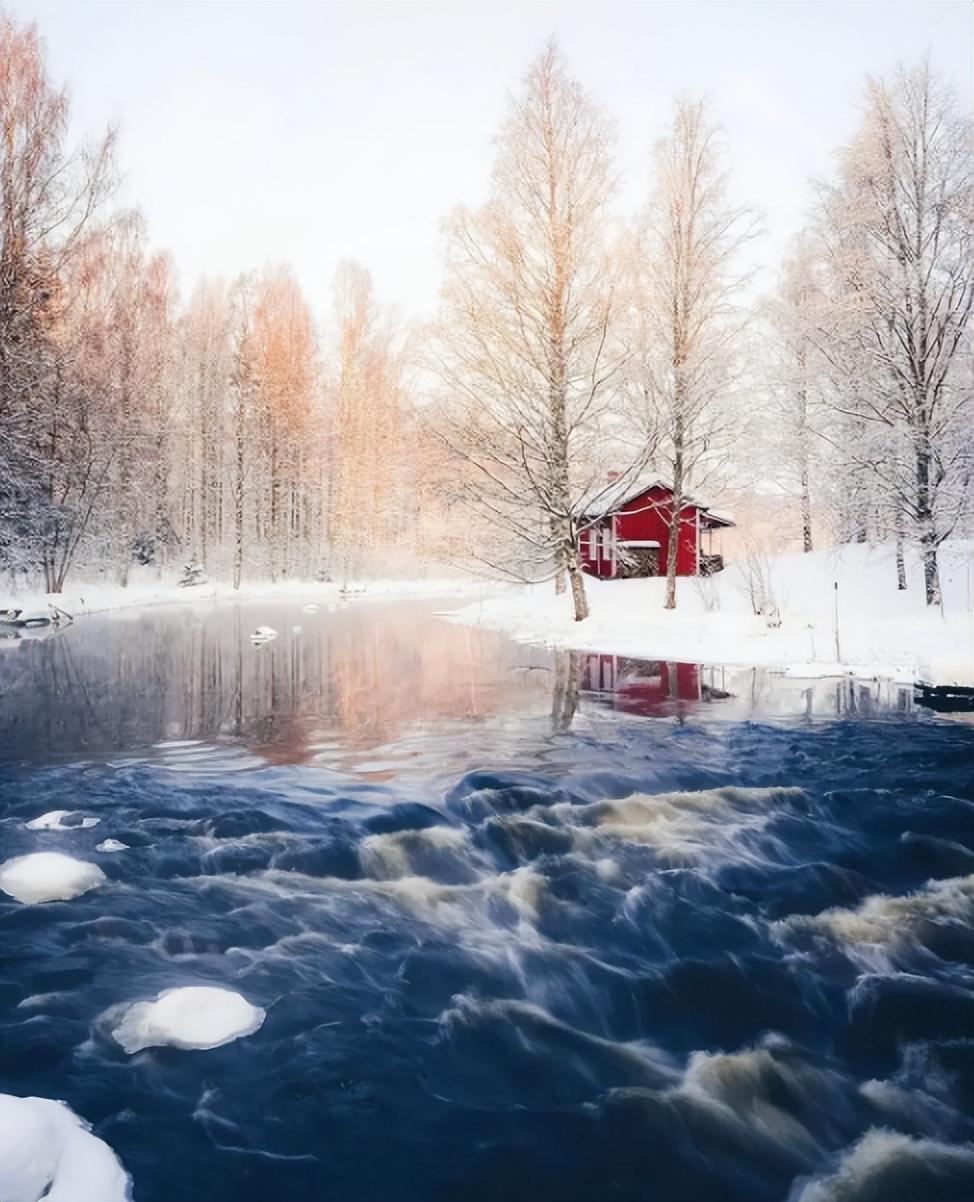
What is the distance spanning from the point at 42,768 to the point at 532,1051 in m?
5.86

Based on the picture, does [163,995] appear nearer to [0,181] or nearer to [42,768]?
[42,768]

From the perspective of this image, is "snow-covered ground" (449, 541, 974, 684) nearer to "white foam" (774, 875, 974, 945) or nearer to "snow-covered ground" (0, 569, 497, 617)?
"snow-covered ground" (0, 569, 497, 617)

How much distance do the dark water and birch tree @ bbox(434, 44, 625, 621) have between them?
9807 mm

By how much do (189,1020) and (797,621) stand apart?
15.7 metres

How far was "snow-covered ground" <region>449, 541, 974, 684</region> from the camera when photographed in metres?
13.4

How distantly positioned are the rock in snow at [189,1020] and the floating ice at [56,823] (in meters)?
2.51

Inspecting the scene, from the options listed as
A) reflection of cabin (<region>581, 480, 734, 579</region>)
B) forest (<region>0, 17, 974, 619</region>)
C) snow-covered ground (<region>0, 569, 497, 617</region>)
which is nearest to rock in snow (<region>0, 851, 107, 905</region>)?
forest (<region>0, 17, 974, 619</region>)

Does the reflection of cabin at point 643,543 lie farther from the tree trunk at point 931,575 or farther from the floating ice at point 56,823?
the floating ice at point 56,823

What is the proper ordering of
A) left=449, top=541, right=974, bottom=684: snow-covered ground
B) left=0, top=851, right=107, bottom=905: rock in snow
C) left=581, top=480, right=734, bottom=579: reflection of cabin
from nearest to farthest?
left=0, top=851, right=107, bottom=905: rock in snow → left=449, top=541, right=974, bottom=684: snow-covered ground → left=581, top=480, right=734, bottom=579: reflection of cabin

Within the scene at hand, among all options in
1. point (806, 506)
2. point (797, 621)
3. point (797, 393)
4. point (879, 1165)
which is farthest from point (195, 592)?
point (879, 1165)

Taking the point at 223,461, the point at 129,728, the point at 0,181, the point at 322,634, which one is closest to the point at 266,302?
the point at 223,461

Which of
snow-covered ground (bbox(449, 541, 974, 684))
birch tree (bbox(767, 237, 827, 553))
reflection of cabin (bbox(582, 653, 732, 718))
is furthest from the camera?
birch tree (bbox(767, 237, 827, 553))

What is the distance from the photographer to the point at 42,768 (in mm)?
7602

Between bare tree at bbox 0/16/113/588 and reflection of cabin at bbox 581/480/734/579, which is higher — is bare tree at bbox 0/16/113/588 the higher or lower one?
the higher one
